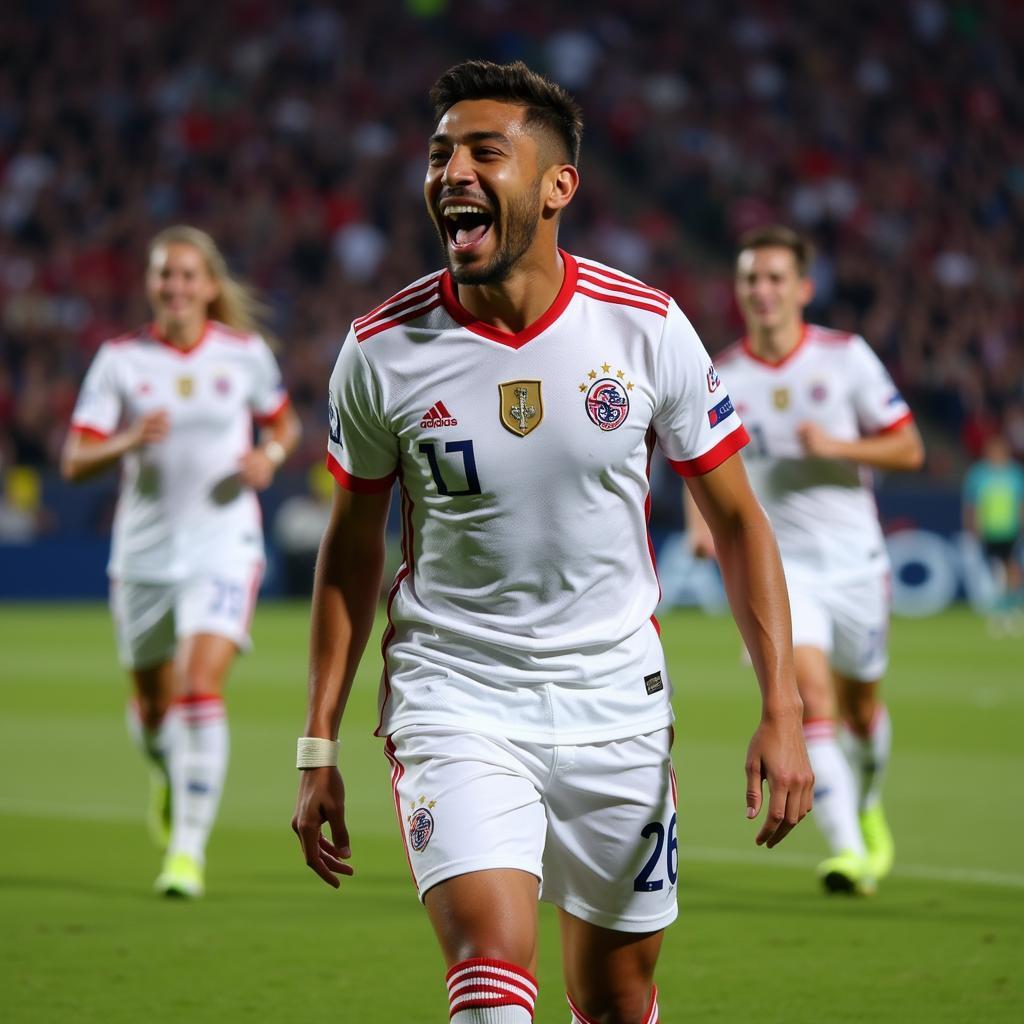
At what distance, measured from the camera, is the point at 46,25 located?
29.2 metres

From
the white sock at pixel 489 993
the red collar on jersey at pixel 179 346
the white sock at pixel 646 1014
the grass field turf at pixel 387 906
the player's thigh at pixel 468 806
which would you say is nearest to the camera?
the white sock at pixel 489 993

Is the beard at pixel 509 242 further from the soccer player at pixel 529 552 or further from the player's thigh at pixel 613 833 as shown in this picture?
the player's thigh at pixel 613 833

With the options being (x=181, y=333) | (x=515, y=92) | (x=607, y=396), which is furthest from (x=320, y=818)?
(x=181, y=333)

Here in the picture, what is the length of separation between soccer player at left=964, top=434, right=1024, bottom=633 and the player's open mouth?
20.0m

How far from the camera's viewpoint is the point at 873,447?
816cm

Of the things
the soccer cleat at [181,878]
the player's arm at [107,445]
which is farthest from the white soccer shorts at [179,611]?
the soccer cleat at [181,878]

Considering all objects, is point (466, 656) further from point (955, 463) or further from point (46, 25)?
point (46, 25)

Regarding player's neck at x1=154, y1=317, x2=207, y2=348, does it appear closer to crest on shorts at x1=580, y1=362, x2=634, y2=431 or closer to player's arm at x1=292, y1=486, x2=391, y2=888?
player's arm at x1=292, y1=486, x2=391, y2=888

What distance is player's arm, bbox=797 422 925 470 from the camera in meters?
7.95

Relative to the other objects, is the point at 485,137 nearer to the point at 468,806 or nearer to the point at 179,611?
the point at 468,806

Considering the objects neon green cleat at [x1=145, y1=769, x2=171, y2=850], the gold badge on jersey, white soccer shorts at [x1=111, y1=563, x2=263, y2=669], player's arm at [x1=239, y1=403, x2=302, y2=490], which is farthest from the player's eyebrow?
neon green cleat at [x1=145, y1=769, x2=171, y2=850]

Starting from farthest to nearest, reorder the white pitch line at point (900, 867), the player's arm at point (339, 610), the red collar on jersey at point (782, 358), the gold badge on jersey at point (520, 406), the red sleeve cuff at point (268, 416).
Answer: the red sleeve cuff at point (268, 416), the red collar on jersey at point (782, 358), the white pitch line at point (900, 867), the player's arm at point (339, 610), the gold badge on jersey at point (520, 406)

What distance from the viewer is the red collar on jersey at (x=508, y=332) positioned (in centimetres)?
414

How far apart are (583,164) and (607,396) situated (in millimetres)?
28549
